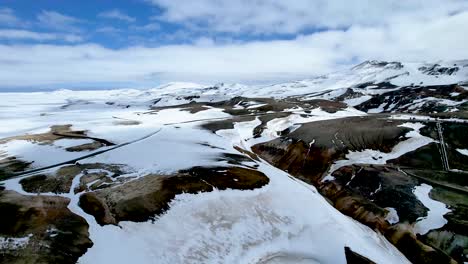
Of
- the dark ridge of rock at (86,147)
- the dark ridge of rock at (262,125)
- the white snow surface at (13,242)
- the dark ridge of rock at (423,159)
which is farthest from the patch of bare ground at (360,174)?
the white snow surface at (13,242)

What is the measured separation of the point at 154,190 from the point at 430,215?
3575cm

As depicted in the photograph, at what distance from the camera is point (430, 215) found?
48656 mm

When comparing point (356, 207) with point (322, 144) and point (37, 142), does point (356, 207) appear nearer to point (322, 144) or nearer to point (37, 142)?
point (322, 144)

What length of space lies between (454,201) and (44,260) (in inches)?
2018

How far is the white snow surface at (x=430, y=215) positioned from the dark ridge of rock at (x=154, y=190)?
811 inches

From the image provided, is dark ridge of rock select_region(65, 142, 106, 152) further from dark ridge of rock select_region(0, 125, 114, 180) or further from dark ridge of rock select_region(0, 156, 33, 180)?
dark ridge of rock select_region(0, 156, 33, 180)

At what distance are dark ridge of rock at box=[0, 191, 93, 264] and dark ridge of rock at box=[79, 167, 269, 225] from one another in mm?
2880

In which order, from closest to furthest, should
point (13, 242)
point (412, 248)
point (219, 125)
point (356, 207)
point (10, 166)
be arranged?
1. point (13, 242)
2. point (412, 248)
3. point (356, 207)
4. point (10, 166)
5. point (219, 125)

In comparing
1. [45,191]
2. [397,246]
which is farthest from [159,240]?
[397,246]

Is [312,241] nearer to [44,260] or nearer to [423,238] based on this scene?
[423,238]

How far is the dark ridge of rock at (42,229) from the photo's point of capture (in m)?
32.8

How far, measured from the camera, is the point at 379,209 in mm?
50656

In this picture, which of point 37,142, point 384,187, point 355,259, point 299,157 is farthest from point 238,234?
point 37,142

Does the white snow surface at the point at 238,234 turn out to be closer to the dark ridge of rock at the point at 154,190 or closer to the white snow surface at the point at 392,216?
the dark ridge of rock at the point at 154,190
